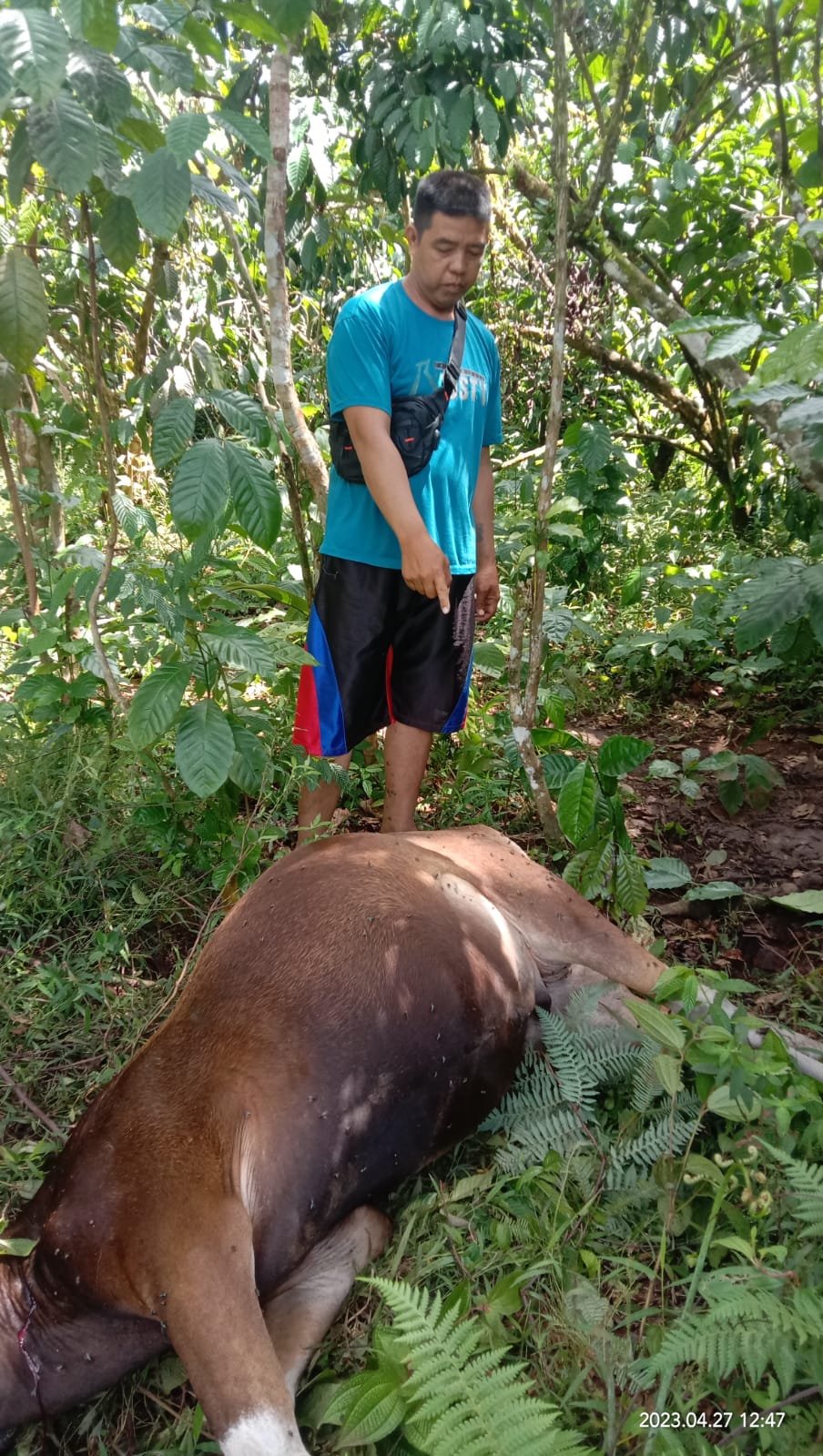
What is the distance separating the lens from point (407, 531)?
8.34 ft

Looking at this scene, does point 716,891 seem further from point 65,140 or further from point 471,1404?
point 65,140

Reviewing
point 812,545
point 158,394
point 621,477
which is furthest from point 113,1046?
point 621,477

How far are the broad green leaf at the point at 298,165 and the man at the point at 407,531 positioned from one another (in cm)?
70

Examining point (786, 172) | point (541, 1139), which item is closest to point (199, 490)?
point (541, 1139)

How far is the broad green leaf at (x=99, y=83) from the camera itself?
5.74ft

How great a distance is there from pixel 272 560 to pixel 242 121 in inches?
94.8

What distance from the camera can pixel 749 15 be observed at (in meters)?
3.66

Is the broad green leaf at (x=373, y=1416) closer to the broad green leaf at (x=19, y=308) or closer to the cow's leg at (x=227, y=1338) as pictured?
the cow's leg at (x=227, y=1338)

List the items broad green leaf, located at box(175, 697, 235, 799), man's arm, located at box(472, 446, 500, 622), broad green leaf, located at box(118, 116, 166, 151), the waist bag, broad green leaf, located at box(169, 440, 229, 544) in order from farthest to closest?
man's arm, located at box(472, 446, 500, 622) → the waist bag → broad green leaf, located at box(175, 697, 235, 799) → broad green leaf, located at box(169, 440, 229, 544) → broad green leaf, located at box(118, 116, 166, 151)

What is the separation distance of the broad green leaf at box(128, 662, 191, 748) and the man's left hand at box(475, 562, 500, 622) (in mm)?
1261

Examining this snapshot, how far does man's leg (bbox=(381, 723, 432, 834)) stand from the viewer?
3121 millimetres

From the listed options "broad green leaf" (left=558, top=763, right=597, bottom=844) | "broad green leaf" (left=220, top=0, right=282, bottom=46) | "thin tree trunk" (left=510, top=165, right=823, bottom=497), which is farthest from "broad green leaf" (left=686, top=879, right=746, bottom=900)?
"broad green leaf" (left=220, top=0, right=282, bottom=46)

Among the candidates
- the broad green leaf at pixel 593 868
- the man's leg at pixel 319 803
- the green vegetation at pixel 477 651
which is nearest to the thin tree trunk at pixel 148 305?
the green vegetation at pixel 477 651

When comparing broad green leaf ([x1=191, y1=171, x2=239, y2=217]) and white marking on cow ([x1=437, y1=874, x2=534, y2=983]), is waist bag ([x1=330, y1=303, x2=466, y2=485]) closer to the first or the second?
broad green leaf ([x1=191, y1=171, x2=239, y2=217])
